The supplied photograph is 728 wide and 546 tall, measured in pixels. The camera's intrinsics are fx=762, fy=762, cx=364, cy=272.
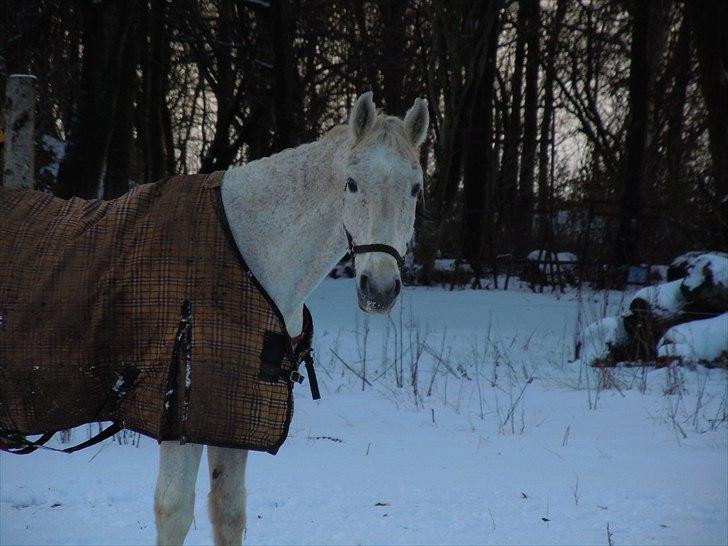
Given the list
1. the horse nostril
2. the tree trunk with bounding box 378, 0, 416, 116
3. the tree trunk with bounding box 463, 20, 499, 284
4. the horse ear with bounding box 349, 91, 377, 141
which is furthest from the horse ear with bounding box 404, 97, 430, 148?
Answer: the tree trunk with bounding box 463, 20, 499, 284

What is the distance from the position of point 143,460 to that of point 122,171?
22.8ft

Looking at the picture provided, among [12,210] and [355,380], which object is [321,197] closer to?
[12,210]

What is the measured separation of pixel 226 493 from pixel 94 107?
20.3 feet

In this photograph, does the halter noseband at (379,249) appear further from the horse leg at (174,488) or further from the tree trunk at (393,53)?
the tree trunk at (393,53)

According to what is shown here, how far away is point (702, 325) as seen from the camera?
7102mm

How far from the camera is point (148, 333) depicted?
2396 mm

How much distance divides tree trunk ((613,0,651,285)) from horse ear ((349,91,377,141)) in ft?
38.2

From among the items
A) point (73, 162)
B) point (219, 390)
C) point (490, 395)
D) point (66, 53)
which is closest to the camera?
point (219, 390)

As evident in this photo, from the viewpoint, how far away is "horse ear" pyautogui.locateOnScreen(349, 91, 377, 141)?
2.50 m

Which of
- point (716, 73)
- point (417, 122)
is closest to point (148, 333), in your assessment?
point (417, 122)

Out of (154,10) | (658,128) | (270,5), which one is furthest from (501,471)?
(658,128)

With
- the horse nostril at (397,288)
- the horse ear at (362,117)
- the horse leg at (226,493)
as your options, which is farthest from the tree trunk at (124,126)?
the horse nostril at (397,288)

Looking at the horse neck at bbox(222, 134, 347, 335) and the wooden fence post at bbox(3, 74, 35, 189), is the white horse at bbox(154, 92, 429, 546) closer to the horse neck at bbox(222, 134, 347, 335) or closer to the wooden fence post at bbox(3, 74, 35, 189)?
the horse neck at bbox(222, 134, 347, 335)

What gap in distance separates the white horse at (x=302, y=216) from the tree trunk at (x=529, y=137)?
1290 centimetres
